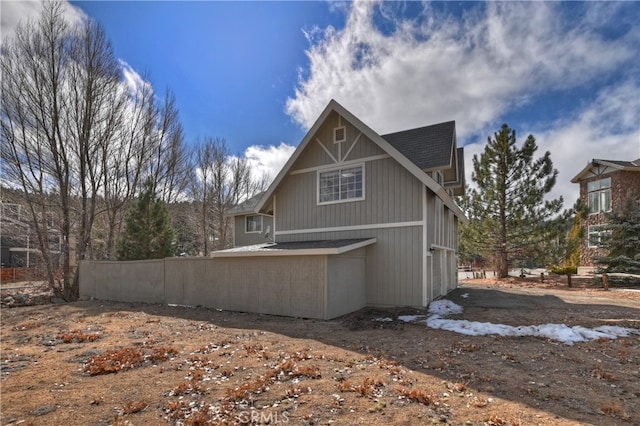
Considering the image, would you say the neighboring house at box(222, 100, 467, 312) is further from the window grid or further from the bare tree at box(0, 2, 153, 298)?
the bare tree at box(0, 2, 153, 298)

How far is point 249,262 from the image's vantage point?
11055 millimetres

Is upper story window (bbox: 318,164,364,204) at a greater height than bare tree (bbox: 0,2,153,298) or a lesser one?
lesser

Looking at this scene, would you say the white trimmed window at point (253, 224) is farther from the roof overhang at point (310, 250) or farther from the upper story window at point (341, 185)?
the roof overhang at point (310, 250)

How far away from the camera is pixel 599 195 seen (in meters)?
25.1

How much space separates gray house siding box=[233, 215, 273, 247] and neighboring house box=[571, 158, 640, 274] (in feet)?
71.1

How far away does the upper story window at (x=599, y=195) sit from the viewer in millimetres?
24219

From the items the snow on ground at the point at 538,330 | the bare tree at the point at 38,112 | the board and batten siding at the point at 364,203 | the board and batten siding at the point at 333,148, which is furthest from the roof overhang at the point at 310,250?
the bare tree at the point at 38,112

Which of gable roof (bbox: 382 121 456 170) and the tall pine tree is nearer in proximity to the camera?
gable roof (bbox: 382 121 456 170)

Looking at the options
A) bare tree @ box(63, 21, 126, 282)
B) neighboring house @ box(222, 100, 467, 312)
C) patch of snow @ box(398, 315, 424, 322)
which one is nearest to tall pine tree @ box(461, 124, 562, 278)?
neighboring house @ box(222, 100, 467, 312)

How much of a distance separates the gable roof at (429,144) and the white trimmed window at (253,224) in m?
12.5

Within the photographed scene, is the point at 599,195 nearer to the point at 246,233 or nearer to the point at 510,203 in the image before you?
the point at 510,203

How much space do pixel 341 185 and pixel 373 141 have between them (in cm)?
201

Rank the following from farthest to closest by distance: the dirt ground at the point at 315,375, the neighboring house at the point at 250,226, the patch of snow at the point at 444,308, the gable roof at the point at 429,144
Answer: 1. the neighboring house at the point at 250,226
2. the gable roof at the point at 429,144
3. the patch of snow at the point at 444,308
4. the dirt ground at the point at 315,375

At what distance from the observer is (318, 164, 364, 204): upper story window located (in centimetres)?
1191
